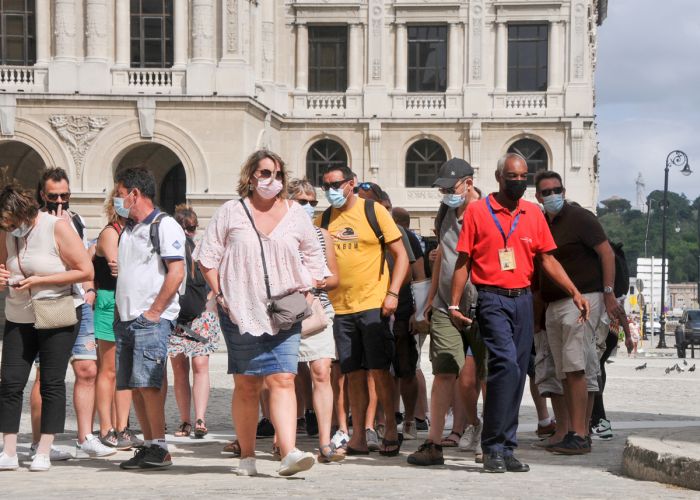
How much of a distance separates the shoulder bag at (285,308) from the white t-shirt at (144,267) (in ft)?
3.08

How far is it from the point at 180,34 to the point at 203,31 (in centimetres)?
74

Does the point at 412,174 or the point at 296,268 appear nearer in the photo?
the point at 296,268

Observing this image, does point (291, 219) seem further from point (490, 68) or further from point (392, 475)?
point (490, 68)

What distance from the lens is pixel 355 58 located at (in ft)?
156

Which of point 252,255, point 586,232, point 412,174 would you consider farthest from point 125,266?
point 412,174

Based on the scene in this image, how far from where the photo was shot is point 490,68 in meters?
47.1

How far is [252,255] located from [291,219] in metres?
0.40

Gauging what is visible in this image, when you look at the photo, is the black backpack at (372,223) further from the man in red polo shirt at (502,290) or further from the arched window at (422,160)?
the arched window at (422,160)

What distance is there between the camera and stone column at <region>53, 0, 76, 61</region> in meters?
38.3

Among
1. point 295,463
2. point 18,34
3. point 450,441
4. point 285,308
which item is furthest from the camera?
point 18,34

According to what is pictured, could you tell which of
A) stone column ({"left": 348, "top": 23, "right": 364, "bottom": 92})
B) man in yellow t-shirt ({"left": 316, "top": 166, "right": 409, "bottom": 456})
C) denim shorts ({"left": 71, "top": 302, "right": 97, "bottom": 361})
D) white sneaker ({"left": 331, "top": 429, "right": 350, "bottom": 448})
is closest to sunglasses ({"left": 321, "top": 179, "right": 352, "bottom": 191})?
man in yellow t-shirt ({"left": 316, "top": 166, "right": 409, "bottom": 456})

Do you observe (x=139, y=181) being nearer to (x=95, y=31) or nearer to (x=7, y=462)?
(x=7, y=462)

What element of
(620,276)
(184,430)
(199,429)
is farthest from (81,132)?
(620,276)

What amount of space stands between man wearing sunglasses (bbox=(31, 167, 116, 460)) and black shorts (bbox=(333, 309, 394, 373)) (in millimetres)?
1939
